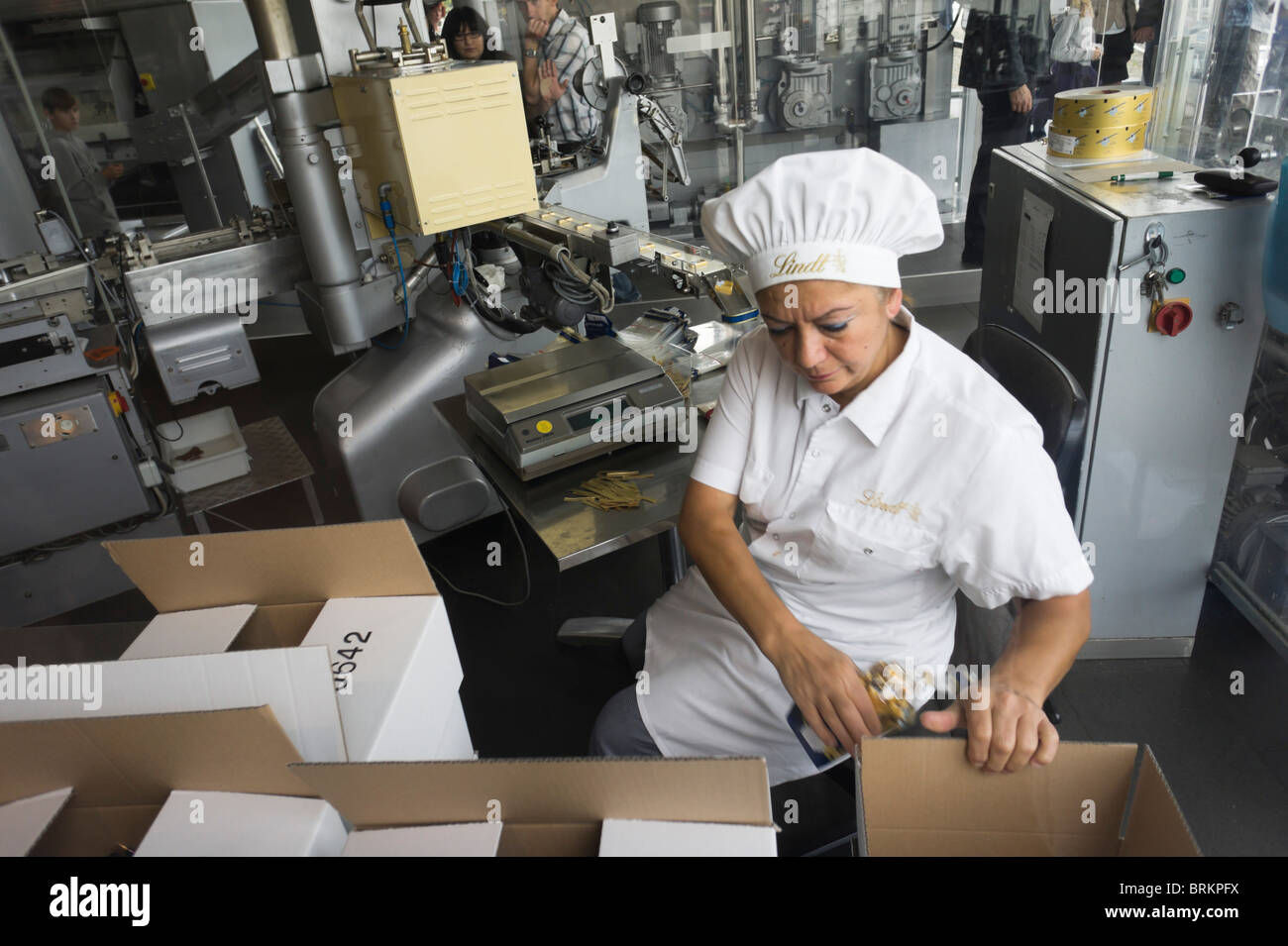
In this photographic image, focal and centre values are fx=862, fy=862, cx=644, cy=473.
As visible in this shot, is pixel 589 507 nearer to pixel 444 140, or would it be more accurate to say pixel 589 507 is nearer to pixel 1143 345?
pixel 444 140

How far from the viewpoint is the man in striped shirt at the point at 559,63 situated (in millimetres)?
3994

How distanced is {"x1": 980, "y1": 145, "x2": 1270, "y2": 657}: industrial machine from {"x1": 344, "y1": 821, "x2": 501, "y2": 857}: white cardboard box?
1564mm

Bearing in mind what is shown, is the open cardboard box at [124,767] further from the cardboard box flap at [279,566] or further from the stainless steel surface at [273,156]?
the stainless steel surface at [273,156]

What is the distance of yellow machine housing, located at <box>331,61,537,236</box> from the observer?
6.22 ft

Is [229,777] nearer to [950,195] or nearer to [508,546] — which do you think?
[508,546]

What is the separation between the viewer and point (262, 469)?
353 centimetres

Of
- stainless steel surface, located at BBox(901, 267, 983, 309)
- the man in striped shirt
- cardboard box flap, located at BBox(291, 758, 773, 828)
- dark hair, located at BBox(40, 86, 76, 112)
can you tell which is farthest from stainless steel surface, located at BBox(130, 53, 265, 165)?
cardboard box flap, located at BBox(291, 758, 773, 828)

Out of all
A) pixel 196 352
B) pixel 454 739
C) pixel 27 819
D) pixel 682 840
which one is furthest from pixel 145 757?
pixel 196 352

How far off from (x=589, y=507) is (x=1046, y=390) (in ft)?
2.79

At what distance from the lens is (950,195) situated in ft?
15.1

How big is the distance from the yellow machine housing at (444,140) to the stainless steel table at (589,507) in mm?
549

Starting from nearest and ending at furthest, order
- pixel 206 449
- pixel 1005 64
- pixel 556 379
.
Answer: pixel 556 379
pixel 206 449
pixel 1005 64

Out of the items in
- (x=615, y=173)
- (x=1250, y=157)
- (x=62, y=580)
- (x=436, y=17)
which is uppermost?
(x=436, y=17)
